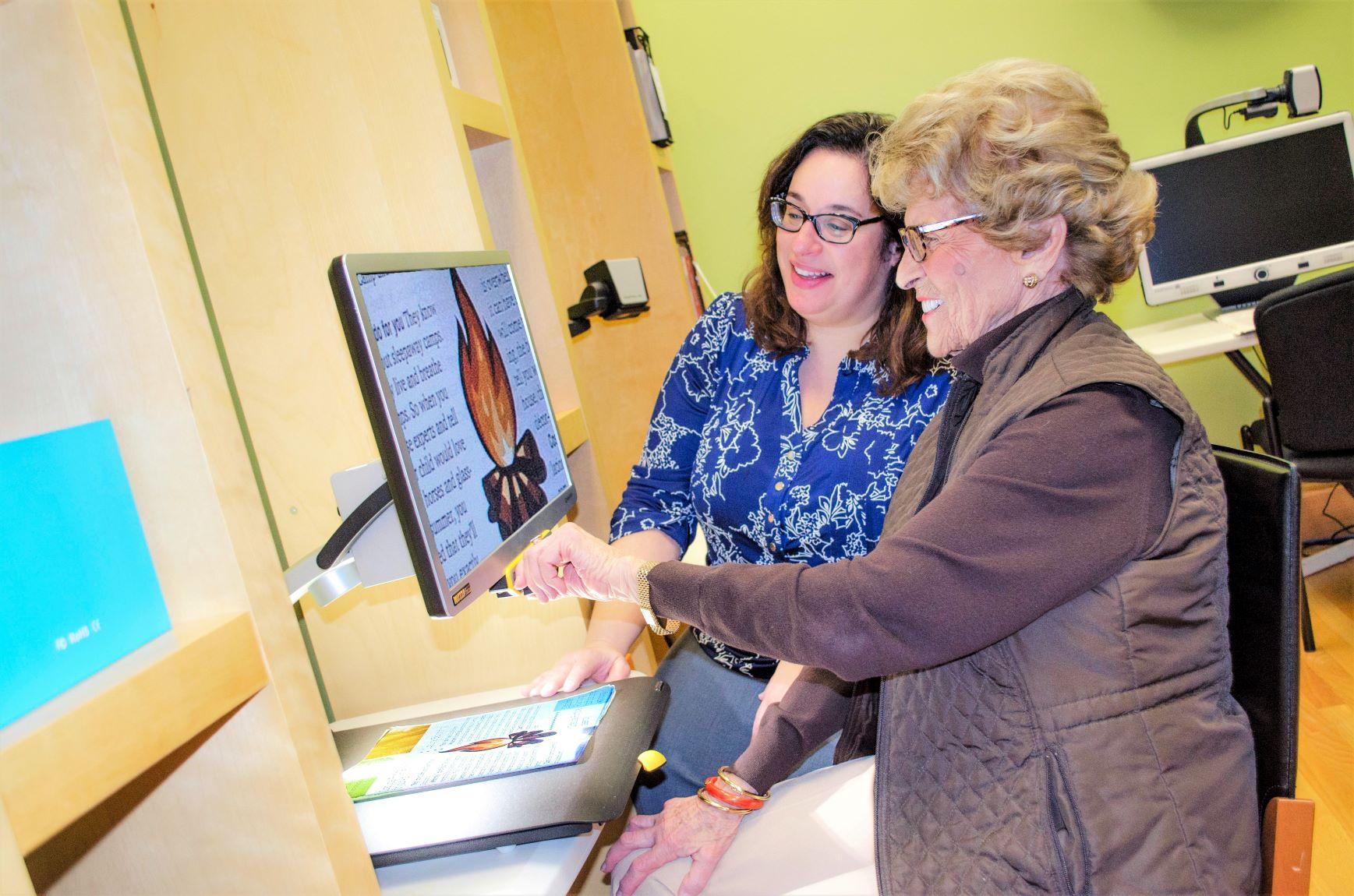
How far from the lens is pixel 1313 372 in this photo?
2.37 m

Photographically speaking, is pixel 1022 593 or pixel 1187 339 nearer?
pixel 1022 593

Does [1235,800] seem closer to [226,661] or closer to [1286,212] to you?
[226,661]

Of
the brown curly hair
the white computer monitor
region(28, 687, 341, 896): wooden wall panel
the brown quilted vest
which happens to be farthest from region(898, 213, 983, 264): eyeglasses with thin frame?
the white computer monitor

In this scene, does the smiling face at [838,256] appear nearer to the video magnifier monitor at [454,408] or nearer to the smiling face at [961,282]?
the smiling face at [961,282]

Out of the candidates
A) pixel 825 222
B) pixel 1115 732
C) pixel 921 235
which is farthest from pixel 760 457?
pixel 1115 732

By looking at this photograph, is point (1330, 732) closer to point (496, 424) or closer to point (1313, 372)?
point (1313, 372)

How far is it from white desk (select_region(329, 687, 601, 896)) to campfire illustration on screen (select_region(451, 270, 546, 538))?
35 centimetres

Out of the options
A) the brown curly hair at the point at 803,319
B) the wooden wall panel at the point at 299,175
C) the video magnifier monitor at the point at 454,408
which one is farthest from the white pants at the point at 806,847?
the wooden wall panel at the point at 299,175

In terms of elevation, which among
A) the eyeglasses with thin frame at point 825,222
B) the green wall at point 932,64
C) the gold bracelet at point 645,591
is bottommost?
the gold bracelet at point 645,591

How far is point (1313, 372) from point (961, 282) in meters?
1.77

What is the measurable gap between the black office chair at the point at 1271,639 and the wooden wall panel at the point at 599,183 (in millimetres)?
1786

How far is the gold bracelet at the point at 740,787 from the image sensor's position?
1.20 m

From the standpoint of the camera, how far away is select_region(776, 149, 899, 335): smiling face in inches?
61.9

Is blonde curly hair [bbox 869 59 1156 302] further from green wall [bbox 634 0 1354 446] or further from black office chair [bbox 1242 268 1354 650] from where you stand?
green wall [bbox 634 0 1354 446]
